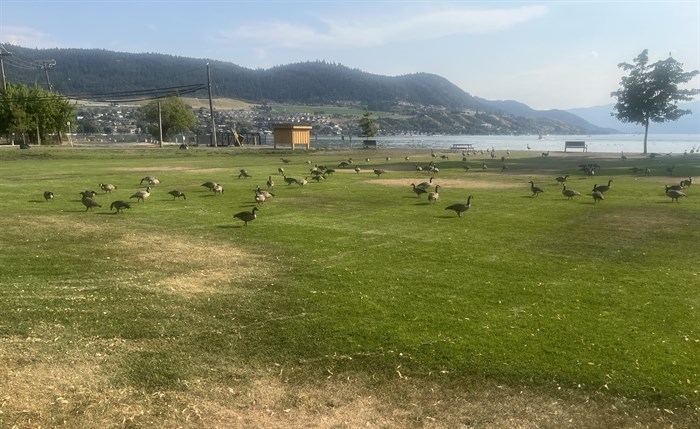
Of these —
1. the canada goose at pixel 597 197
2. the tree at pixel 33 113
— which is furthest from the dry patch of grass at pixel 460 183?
the tree at pixel 33 113

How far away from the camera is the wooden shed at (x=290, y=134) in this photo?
287ft

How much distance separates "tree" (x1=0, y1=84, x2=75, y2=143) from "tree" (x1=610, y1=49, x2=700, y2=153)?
85041 millimetres

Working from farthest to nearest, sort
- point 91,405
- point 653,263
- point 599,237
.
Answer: point 599,237 → point 653,263 → point 91,405

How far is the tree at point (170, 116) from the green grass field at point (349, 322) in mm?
90368

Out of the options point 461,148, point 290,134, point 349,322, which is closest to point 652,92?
point 461,148

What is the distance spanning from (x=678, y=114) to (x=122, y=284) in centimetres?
7956

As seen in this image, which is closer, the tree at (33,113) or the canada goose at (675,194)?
the canada goose at (675,194)

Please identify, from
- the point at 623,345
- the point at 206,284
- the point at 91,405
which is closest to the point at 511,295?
the point at 623,345

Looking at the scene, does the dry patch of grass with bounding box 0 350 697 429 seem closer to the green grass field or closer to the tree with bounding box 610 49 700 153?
the green grass field

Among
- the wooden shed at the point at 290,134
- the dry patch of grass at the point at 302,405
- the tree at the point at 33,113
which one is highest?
the tree at the point at 33,113

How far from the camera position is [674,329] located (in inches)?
406

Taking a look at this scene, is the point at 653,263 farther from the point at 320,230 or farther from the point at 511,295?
the point at 320,230

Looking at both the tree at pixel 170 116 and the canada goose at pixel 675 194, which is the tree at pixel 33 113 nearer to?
the tree at pixel 170 116

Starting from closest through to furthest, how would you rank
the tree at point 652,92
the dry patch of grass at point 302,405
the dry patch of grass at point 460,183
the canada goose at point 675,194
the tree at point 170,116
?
the dry patch of grass at point 302,405 < the canada goose at point 675,194 < the dry patch of grass at point 460,183 < the tree at point 652,92 < the tree at point 170,116
